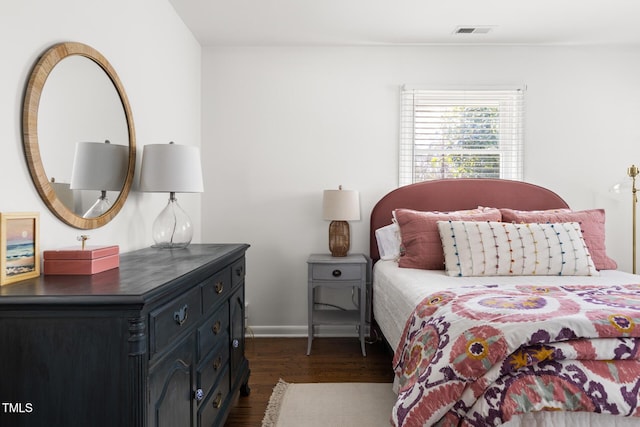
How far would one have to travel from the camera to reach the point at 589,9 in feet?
9.80

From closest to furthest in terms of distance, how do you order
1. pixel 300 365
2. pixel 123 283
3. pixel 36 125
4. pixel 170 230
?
pixel 123 283 → pixel 36 125 → pixel 170 230 → pixel 300 365

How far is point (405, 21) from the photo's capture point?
318cm

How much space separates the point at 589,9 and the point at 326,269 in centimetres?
261

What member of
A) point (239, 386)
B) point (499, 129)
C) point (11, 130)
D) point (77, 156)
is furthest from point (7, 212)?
point (499, 129)

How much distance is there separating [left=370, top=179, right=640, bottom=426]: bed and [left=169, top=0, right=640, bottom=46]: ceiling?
1.44 metres

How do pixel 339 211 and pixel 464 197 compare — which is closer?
pixel 339 211

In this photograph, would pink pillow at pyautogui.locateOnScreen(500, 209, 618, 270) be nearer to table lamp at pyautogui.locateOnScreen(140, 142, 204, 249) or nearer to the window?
the window

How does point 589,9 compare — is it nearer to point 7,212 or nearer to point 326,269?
point 326,269

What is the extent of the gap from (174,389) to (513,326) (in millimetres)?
1171

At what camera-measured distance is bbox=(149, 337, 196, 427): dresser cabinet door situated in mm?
1239

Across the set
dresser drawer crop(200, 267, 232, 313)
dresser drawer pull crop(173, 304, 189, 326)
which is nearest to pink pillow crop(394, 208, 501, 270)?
dresser drawer crop(200, 267, 232, 313)

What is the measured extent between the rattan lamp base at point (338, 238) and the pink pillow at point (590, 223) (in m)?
1.23

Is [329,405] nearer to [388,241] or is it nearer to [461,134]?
[388,241]

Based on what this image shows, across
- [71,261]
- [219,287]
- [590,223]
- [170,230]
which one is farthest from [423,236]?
[71,261]
